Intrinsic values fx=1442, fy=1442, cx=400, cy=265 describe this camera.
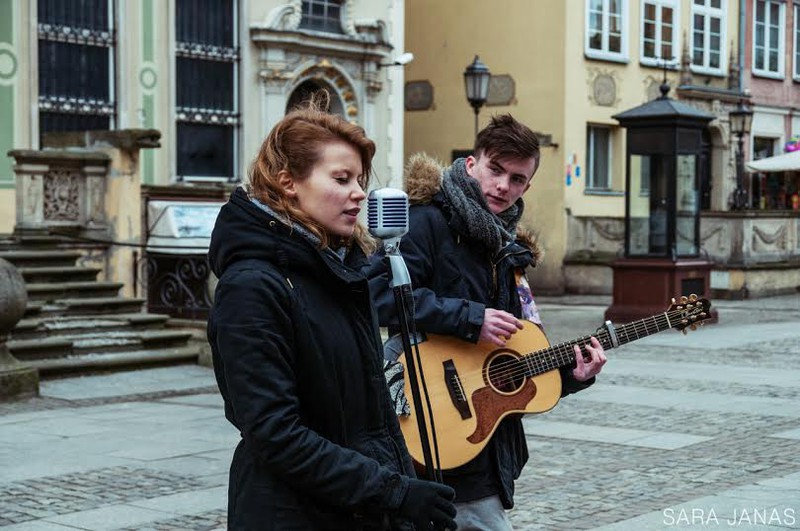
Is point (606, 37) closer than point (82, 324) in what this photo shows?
No

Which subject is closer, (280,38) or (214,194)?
(214,194)

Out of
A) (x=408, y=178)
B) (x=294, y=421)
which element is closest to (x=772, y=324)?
(x=408, y=178)

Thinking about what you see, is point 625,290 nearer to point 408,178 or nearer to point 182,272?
point 182,272

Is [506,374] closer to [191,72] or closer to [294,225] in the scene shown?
[294,225]

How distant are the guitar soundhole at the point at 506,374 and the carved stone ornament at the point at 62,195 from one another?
1243 centimetres

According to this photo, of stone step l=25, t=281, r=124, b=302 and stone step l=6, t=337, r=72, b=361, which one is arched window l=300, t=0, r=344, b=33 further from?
stone step l=6, t=337, r=72, b=361

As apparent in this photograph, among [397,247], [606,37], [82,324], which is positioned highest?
[606,37]

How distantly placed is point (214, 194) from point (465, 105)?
11228 mm

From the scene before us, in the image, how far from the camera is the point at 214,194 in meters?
20.1

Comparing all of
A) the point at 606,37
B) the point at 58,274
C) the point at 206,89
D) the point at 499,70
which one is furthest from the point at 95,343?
the point at 606,37

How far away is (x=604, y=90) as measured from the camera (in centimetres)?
3009

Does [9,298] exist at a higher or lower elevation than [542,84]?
lower

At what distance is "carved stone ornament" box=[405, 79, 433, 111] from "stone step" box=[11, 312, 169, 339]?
A: 16669 millimetres

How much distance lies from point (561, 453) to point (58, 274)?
7.74m
